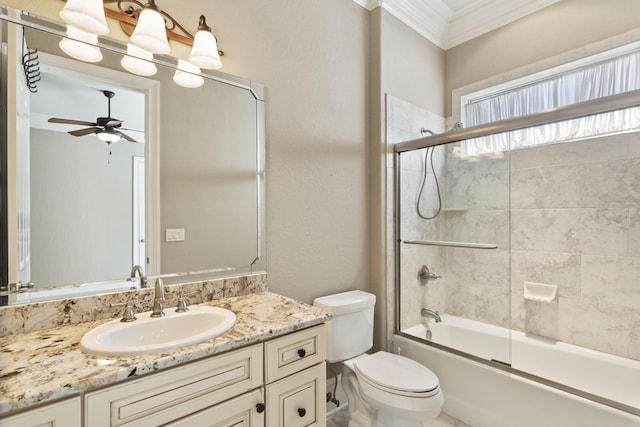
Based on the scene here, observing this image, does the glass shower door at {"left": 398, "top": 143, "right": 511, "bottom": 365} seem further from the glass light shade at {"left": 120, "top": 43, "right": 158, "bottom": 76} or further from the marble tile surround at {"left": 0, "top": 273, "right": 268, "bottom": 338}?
the glass light shade at {"left": 120, "top": 43, "right": 158, "bottom": 76}

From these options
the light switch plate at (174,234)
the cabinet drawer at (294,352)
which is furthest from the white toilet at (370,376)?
the light switch plate at (174,234)

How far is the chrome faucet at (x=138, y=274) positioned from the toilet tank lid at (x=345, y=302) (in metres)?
0.93

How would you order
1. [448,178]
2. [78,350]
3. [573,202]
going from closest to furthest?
[78,350] < [573,202] < [448,178]

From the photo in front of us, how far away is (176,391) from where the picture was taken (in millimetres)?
908

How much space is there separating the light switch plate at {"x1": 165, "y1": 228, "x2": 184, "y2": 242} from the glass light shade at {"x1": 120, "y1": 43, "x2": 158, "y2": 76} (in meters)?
0.69

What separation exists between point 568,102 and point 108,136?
9.40ft

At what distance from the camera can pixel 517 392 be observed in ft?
5.68

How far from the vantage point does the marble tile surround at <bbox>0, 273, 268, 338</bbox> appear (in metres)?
1.07

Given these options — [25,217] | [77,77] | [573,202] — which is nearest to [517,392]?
[573,202]

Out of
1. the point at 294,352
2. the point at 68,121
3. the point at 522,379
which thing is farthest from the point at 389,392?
the point at 68,121

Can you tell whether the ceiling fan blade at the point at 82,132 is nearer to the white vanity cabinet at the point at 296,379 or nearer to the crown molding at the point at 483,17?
the white vanity cabinet at the point at 296,379

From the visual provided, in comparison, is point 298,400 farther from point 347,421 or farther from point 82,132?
point 82,132

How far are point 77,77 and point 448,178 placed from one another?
7.36 ft

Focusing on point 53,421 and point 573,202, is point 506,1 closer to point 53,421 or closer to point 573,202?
point 573,202
